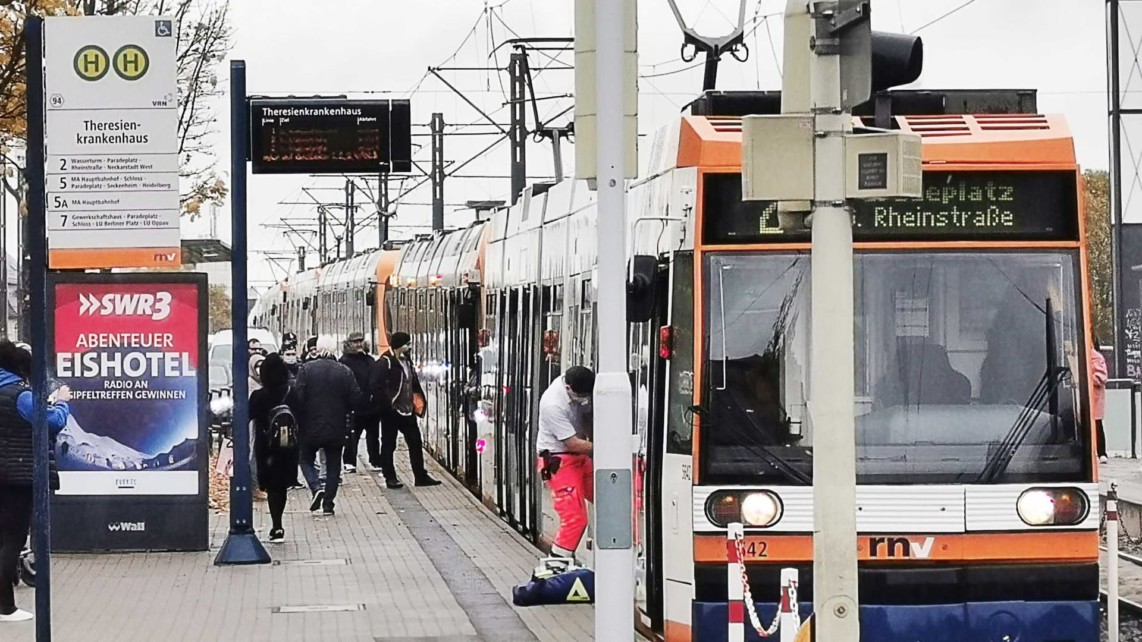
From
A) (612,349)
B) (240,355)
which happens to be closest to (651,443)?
(612,349)

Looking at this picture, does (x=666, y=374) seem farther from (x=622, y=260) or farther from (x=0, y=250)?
(x=0, y=250)

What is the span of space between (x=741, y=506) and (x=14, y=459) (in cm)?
475

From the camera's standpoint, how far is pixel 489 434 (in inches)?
788

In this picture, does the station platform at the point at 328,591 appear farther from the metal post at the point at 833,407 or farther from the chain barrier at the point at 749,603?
the metal post at the point at 833,407

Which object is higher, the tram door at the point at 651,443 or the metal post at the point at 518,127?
the metal post at the point at 518,127

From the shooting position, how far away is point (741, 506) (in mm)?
9742

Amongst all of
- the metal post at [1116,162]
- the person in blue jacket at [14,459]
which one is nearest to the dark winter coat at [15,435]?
the person in blue jacket at [14,459]

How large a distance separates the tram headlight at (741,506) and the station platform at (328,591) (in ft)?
8.15

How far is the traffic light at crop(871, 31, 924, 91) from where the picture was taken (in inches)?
A: 332

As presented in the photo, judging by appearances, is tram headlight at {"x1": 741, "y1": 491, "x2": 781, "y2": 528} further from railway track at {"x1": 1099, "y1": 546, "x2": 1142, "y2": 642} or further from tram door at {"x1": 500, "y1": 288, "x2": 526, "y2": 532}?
tram door at {"x1": 500, "y1": 288, "x2": 526, "y2": 532}

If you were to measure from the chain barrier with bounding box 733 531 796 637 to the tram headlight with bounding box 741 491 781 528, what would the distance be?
0.10 m

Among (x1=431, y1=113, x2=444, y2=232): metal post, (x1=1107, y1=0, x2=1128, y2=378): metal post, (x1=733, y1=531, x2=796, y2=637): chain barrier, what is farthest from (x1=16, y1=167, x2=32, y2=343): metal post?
(x1=1107, y1=0, x2=1128, y2=378): metal post

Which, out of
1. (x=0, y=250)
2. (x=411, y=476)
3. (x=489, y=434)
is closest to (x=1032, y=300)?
(x=489, y=434)

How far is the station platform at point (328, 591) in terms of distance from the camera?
12.5 m
